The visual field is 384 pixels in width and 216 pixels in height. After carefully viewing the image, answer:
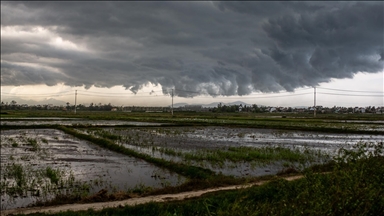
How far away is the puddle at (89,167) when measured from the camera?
9.59 metres

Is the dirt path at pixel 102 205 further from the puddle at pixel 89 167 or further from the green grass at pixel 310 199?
the puddle at pixel 89 167

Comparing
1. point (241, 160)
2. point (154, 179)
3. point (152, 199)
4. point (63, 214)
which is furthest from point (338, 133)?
point (63, 214)

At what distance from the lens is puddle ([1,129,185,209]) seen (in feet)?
31.4

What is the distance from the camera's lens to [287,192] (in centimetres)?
647

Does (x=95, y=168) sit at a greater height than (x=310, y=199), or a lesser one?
lesser

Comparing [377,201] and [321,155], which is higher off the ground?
[377,201]

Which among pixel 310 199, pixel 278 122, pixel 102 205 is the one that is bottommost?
pixel 102 205

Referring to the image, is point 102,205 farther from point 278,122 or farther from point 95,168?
point 278,122

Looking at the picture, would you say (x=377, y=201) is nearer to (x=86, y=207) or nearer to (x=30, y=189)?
(x=86, y=207)

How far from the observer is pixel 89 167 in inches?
496

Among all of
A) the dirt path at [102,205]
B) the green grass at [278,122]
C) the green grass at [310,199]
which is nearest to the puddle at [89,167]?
the dirt path at [102,205]

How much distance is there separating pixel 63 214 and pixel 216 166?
7.28 metres

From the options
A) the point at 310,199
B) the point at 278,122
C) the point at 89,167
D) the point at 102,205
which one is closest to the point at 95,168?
the point at 89,167

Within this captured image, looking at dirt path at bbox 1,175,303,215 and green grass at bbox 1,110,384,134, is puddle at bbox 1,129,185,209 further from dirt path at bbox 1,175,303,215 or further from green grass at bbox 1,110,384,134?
green grass at bbox 1,110,384,134
